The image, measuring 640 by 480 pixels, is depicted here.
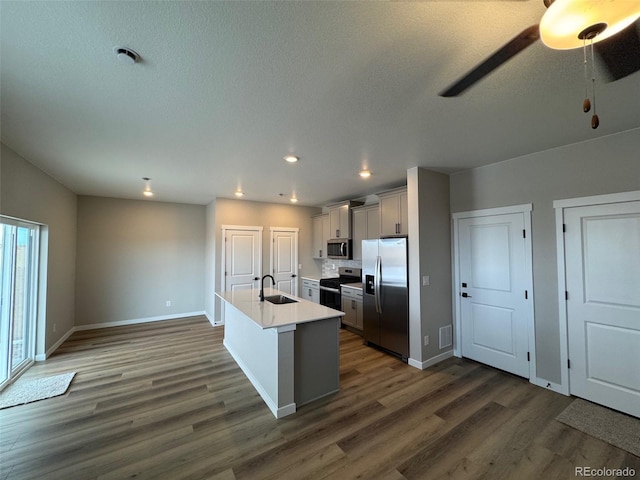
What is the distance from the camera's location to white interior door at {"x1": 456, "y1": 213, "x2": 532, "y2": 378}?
313cm

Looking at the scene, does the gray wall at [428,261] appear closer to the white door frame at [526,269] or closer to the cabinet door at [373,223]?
the white door frame at [526,269]

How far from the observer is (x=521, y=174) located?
3133mm

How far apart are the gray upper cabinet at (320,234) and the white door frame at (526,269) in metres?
2.88

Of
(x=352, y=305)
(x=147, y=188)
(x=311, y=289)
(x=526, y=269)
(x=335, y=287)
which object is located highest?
(x=147, y=188)

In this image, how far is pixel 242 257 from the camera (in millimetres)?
5660

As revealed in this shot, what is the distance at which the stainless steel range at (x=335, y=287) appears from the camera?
530 cm

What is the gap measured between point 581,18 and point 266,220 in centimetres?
553

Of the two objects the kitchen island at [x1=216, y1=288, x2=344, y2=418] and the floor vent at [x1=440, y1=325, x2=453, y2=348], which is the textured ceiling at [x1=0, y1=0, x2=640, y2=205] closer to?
the kitchen island at [x1=216, y1=288, x2=344, y2=418]

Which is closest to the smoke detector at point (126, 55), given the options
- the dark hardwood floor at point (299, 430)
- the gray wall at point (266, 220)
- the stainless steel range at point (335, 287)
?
the dark hardwood floor at point (299, 430)

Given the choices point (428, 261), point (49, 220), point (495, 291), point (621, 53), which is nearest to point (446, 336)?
point (495, 291)

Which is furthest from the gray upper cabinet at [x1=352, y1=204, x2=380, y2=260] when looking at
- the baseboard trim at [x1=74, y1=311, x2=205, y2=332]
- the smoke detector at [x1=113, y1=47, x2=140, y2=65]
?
the baseboard trim at [x1=74, y1=311, x2=205, y2=332]

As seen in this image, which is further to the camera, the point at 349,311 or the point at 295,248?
the point at 295,248

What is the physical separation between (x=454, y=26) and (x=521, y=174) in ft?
8.35

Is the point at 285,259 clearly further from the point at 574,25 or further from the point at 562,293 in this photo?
the point at 574,25
